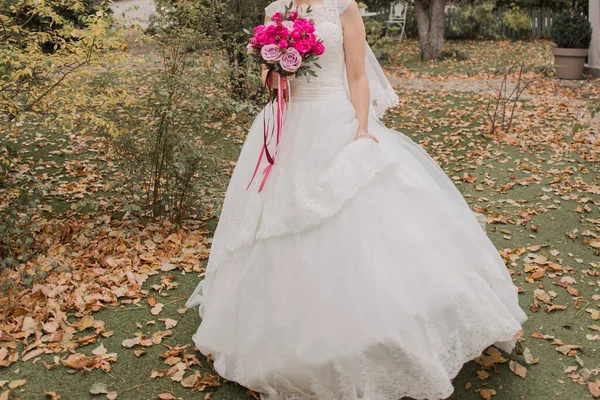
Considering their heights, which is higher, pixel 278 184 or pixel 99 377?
pixel 278 184

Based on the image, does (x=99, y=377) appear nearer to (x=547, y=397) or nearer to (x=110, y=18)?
(x=547, y=397)

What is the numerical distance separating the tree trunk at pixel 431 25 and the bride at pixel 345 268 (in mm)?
15024

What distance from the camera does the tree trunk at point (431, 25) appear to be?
1777cm

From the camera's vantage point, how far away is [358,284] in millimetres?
3246

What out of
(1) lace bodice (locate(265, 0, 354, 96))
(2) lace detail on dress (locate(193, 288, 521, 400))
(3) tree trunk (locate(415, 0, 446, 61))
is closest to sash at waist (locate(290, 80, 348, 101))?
(1) lace bodice (locate(265, 0, 354, 96))

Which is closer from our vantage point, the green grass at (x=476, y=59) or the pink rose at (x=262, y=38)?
the pink rose at (x=262, y=38)

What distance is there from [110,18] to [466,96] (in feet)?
30.5

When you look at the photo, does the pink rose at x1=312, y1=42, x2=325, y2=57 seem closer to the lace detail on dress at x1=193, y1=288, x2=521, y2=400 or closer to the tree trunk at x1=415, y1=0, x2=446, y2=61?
the lace detail on dress at x1=193, y1=288, x2=521, y2=400

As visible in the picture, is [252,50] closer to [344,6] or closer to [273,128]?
[273,128]

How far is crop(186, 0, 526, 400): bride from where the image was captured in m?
3.19

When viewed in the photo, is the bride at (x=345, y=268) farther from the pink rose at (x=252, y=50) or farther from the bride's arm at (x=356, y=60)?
the pink rose at (x=252, y=50)

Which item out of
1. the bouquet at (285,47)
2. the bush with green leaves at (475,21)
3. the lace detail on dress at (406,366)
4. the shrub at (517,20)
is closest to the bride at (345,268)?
the lace detail on dress at (406,366)

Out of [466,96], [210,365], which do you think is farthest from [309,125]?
[466,96]

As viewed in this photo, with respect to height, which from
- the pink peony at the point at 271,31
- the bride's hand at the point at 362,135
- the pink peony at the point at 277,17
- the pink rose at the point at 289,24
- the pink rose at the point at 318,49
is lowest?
the bride's hand at the point at 362,135
